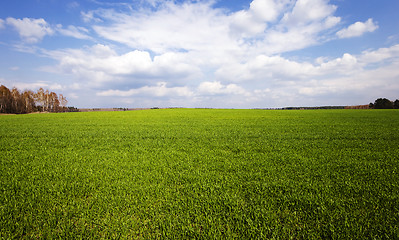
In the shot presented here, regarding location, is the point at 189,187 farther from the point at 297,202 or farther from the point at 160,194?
the point at 297,202

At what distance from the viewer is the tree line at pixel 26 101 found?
70744 mm

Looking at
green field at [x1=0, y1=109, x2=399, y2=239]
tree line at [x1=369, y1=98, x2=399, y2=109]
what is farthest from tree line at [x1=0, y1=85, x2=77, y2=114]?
tree line at [x1=369, y1=98, x2=399, y2=109]

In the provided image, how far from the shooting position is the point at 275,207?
3.95 meters

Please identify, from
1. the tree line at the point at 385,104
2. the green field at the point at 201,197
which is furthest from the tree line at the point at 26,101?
the tree line at the point at 385,104

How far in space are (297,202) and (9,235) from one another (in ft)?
19.1

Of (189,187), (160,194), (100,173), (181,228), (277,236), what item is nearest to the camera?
(277,236)

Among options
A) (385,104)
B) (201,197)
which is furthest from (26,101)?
(385,104)

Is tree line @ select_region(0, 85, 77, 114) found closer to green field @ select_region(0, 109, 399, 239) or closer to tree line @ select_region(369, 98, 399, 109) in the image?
green field @ select_region(0, 109, 399, 239)

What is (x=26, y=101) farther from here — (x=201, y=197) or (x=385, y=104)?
(x=385, y=104)

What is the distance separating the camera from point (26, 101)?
77.2 meters

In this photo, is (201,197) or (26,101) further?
(26,101)

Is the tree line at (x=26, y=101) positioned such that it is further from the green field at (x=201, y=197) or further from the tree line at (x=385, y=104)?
the tree line at (x=385, y=104)

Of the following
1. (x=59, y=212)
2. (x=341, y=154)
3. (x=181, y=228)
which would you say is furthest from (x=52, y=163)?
(x=341, y=154)

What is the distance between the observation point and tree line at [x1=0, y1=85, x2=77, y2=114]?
70.7m
